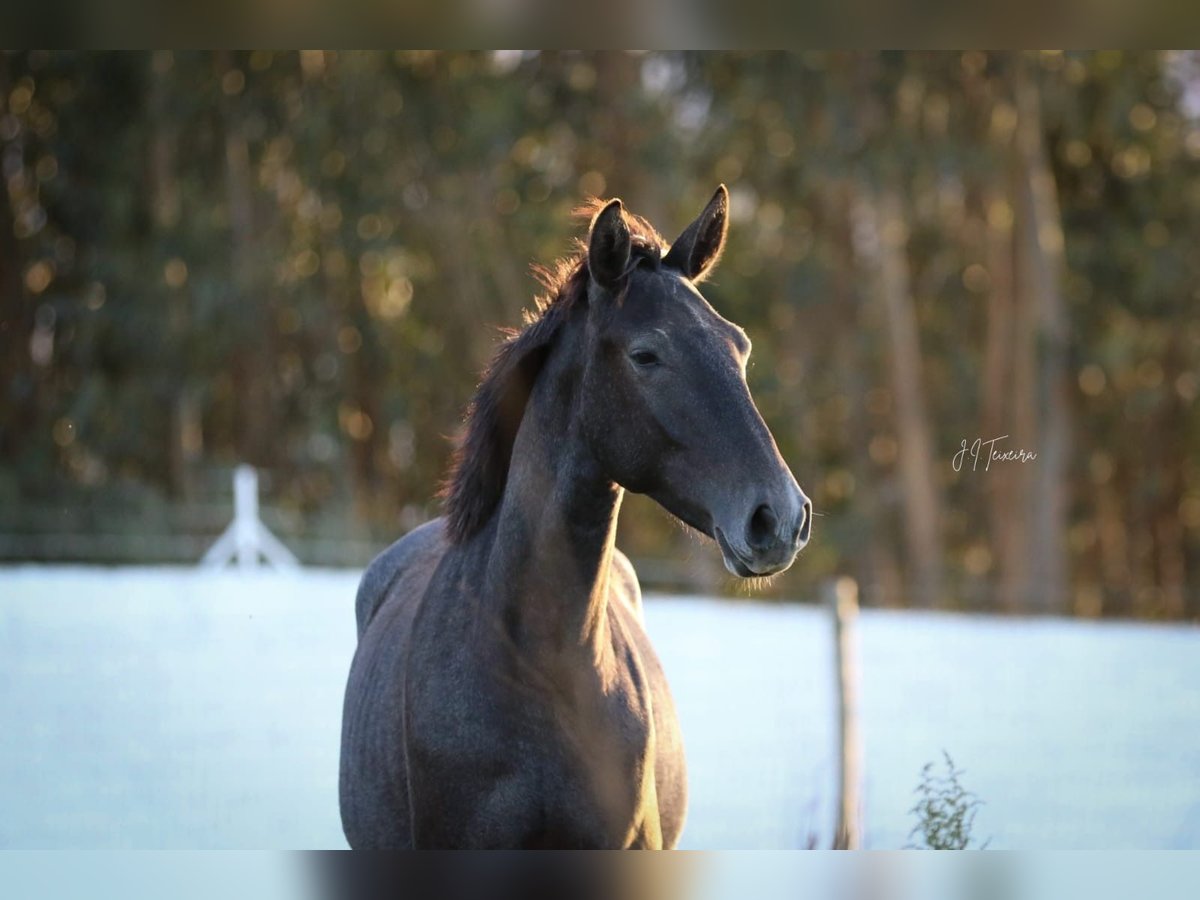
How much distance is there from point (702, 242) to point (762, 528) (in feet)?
2.43

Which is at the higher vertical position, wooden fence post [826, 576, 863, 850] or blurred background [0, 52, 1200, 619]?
blurred background [0, 52, 1200, 619]

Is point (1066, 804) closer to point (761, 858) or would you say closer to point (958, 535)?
point (761, 858)

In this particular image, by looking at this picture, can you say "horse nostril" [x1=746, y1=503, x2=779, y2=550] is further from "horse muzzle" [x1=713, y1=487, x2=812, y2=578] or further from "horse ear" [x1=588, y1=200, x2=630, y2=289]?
"horse ear" [x1=588, y1=200, x2=630, y2=289]

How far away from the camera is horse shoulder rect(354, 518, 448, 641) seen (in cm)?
371

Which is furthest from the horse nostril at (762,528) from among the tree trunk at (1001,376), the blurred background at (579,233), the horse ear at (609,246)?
the tree trunk at (1001,376)

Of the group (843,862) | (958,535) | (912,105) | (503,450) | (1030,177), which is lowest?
(843,862)

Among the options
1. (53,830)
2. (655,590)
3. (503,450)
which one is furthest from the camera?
(655,590)

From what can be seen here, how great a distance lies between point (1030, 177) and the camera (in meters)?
16.1

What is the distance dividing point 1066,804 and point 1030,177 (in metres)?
11.7

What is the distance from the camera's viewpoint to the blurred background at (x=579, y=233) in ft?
55.0

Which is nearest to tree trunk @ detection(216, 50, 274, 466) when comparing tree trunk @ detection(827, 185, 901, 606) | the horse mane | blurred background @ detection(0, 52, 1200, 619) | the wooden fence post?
blurred background @ detection(0, 52, 1200, 619)

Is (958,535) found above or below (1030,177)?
below

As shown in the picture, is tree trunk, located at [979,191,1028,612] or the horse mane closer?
the horse mane

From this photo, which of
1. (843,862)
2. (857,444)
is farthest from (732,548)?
(857,444)
